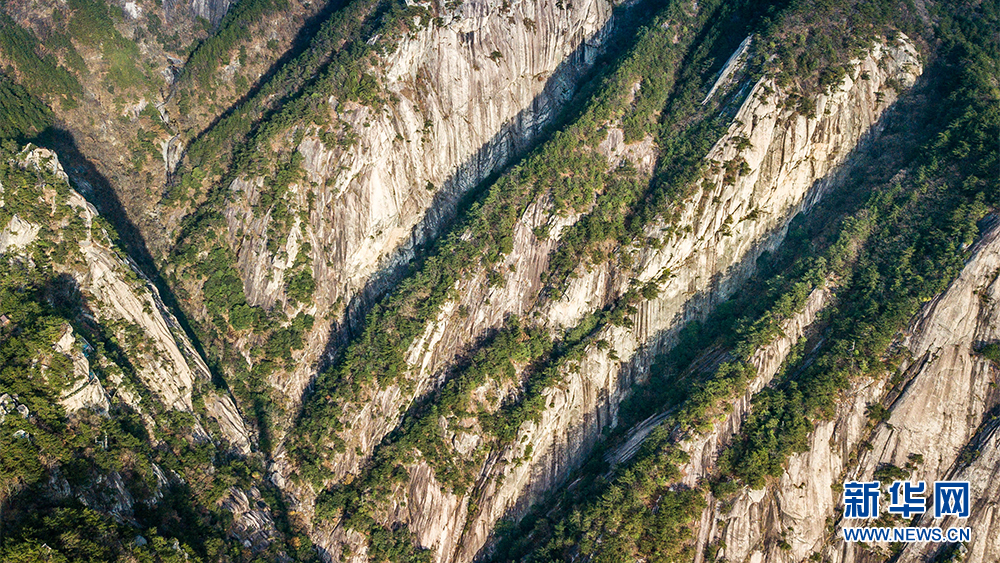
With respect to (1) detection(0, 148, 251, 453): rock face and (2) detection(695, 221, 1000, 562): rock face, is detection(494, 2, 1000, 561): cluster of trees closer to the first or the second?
(2) detection(695, 221, 1000, 562): rock face

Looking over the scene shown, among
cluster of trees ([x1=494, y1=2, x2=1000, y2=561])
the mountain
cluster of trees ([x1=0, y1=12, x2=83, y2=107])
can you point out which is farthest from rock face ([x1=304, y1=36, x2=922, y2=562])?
cluster of trees ([x1=0, y1=12, x2=83, y2=107])

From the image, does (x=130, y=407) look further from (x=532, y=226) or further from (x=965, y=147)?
(x=965, y=147)

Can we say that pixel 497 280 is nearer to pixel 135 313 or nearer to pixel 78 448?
pixel 135 313

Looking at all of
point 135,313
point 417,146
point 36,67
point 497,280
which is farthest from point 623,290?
point 36,67

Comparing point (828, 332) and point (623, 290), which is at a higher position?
point (623, 290)

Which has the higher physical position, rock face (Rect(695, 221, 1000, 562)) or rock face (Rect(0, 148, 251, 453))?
rock face (Rect(0, 148, 251, 453))

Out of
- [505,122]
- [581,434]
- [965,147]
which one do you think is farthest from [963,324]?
[505,122]
